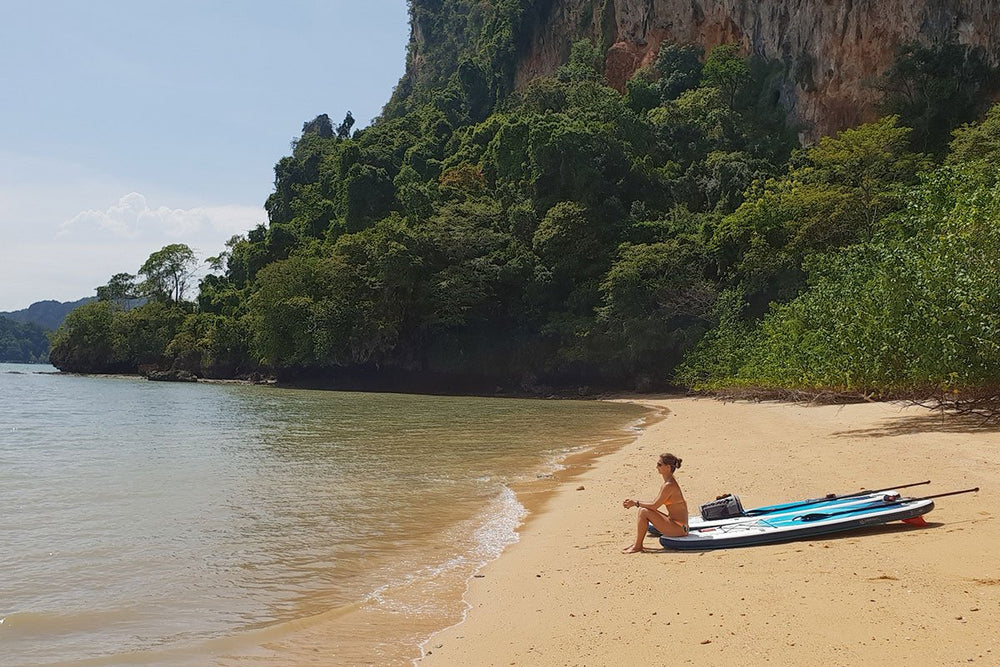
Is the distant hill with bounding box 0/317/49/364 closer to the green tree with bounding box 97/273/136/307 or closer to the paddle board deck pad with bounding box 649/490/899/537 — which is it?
the green tree with bounding box 97/273/136/307

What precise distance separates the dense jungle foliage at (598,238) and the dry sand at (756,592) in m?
11.9

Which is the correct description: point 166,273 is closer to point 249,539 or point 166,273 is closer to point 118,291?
point 118,291

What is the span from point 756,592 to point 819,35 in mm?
46570

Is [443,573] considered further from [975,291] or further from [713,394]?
[713,394]

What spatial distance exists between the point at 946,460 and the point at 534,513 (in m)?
5.33

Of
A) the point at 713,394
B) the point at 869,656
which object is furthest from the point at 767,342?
the point at 869,656

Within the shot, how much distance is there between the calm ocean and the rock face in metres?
33.9

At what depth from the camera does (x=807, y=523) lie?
20.2 feet

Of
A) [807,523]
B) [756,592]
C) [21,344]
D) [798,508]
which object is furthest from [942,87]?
[21,344]

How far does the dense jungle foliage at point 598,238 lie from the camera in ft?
111

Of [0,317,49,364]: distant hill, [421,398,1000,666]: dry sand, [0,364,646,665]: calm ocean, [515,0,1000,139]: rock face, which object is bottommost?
[0,364,646,665]: calm ocean

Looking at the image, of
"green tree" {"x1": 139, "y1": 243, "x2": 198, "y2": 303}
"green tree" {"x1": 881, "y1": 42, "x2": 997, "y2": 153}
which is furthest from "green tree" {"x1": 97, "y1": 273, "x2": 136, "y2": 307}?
"green tree" {"x1": 881, "y1": 42, "x2": 997, "y2": 153}

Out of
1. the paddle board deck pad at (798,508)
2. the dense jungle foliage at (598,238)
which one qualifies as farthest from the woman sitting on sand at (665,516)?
the dense jungle foliage at (598,238)

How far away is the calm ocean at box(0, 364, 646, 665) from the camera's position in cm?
525
